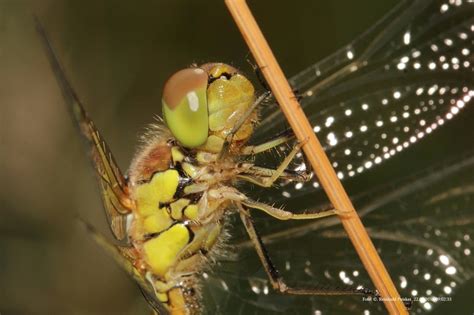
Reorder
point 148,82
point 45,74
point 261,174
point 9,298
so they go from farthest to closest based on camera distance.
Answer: point 148,82, point 45,74, point 9,298, point 261,174

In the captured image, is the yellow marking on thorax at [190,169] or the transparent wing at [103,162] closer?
the transparent wing at [103,162]

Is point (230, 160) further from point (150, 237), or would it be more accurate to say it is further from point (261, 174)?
point (150, 237)

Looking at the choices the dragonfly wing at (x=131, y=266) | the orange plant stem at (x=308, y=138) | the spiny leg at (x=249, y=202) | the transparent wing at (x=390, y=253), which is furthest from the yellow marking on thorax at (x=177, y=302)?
the orange plant stem at (x=308, y=138)

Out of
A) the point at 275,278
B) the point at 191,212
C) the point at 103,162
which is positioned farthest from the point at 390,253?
the point at 103,162

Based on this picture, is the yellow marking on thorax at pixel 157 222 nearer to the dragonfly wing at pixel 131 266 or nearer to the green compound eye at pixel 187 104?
the dragonfly wing at pixel 131 266

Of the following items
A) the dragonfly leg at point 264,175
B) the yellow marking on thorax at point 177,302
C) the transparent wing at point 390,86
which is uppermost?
the transparent wing at point 390,86

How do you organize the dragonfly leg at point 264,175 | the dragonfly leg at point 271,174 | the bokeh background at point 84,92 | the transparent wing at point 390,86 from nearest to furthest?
the dragonfly leg at point 271,174
the dragonfly leg at point 264,175
the transparent wing at point 390,86
the bokeh background at point 84,92

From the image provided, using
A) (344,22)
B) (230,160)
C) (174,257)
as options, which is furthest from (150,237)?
(344,22)
